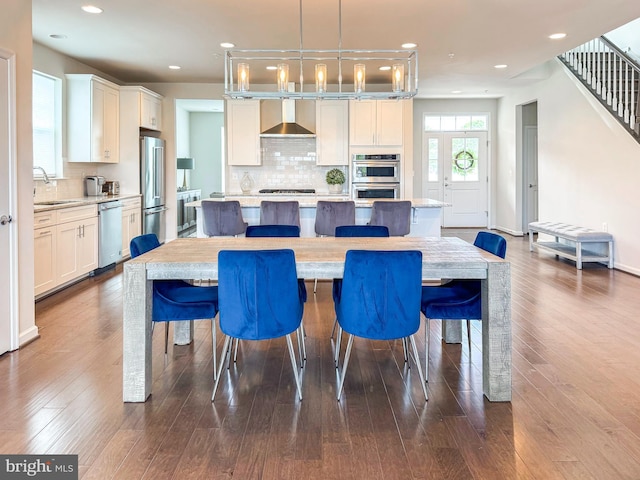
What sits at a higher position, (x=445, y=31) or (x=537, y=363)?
(x=445, y=31)

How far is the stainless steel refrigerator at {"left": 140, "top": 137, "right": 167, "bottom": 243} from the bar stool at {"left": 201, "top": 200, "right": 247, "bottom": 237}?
2.77 m

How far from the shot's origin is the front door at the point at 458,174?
10789 mm

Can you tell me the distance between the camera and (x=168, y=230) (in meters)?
8.56

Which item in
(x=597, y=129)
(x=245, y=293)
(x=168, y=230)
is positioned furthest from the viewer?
(x=168, y=230)

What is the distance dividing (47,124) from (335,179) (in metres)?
3.87

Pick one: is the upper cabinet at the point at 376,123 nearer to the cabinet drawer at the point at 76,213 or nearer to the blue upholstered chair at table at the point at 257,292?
the cabinet drawer at the point at 76,213

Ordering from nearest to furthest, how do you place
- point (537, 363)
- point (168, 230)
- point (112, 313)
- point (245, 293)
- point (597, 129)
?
point (245, 293)
point (537, 363)
point (112, 313)
point (597, 129)
point (168, 230)

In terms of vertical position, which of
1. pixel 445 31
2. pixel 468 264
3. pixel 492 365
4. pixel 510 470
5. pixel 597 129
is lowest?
pixel 510 470

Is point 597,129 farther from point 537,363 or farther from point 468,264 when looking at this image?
point 468,264

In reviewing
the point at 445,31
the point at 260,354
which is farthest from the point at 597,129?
the point at 260,354

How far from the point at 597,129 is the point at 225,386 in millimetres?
6067

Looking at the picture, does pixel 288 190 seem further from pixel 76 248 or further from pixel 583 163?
pixel 583 163

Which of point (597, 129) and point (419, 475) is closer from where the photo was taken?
point (419, 475)

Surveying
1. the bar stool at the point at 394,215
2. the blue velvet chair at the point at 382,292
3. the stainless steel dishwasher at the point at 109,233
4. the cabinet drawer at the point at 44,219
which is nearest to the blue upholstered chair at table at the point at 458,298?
the blue velvet chair at the point at 382,292
